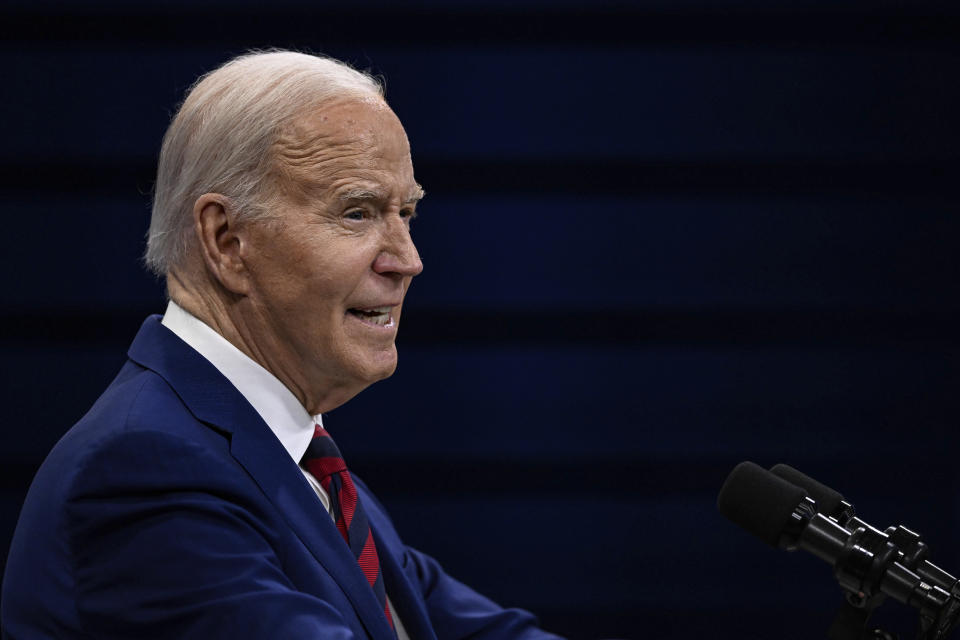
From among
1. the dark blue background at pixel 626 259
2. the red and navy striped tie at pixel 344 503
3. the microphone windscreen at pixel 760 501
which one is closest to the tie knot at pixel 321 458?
the red and navy striped tie at pixel 344 503

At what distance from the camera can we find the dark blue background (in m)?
2.62

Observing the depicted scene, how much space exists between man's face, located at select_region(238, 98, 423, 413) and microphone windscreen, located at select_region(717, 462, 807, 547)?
54cm

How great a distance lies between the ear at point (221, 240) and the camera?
154 cm

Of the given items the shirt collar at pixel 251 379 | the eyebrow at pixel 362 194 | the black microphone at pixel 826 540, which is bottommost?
the shirt collar at pixel 251 379

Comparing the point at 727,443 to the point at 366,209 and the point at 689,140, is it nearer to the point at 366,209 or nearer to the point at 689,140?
the point at 689,140

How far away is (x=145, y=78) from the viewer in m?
2.60

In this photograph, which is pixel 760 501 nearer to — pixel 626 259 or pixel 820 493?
pixel 820 493

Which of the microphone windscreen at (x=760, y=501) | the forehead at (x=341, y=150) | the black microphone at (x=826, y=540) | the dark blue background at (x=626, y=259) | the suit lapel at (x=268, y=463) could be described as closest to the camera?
the black microphone at (x=826, y=540)

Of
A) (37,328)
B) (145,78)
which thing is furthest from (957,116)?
(37,328)

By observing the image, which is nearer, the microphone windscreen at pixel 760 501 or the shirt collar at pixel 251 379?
the microphone windscreen at pixel 760 501

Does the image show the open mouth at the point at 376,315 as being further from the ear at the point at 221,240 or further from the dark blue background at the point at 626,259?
the dark blue background at the point at 626,259

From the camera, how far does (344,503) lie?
1.63 meters

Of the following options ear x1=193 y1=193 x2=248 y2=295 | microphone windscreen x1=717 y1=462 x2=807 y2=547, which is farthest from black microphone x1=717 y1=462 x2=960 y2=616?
ear x1=193 y1=193 x2=248 y2=295

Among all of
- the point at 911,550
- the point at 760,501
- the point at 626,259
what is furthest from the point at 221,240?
the point at 626,259
